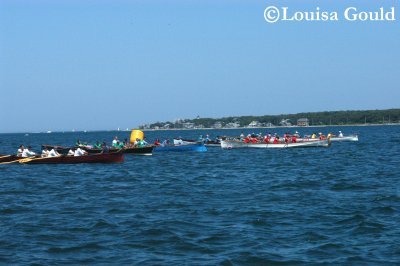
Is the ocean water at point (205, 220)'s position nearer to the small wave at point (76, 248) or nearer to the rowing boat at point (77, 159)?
the small wave at point (76, 248)

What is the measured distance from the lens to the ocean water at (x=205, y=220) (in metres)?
14.0

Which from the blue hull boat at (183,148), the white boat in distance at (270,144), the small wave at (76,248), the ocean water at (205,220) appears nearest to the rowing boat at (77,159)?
the ocean water at (205,220)

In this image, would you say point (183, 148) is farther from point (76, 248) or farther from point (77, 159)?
point (76, 248)

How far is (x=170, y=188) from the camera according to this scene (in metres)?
27.9

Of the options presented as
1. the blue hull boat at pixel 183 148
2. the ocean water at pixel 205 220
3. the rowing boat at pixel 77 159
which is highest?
the rowing boat at pixel 77 159

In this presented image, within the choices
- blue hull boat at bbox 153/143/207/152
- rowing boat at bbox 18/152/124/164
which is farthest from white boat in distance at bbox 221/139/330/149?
rowing boat at bbox 18/152/124/164

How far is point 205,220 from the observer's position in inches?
720

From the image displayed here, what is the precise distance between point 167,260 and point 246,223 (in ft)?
15.0

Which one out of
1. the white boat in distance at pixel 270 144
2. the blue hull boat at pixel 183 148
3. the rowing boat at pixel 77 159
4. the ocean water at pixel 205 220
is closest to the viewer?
the ocean water at pixel 205 220

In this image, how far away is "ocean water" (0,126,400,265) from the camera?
46.0 feet

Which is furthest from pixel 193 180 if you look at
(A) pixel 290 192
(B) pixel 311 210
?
→ (B) pixel 311 210

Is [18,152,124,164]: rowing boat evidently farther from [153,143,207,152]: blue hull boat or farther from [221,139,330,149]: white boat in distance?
[221,139,330,149]: white boat in distance

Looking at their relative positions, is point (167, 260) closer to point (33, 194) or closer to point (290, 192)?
point (290, 192)

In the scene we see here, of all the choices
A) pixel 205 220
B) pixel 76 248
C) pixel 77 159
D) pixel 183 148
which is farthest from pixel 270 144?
pixel 76 248
